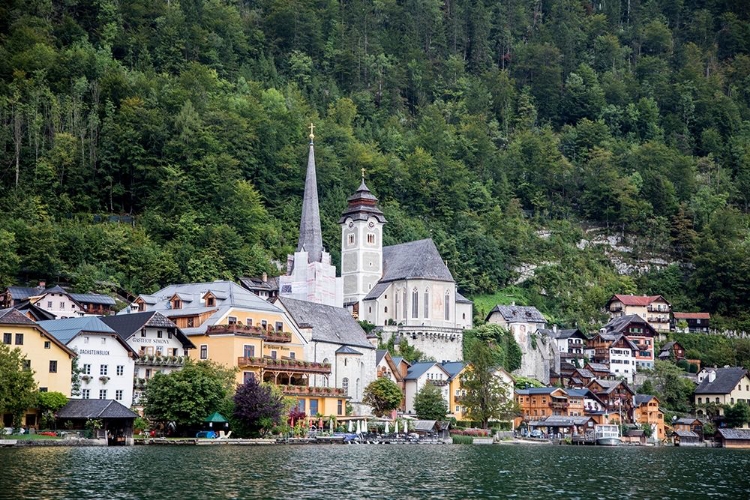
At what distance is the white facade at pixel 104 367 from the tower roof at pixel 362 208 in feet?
162

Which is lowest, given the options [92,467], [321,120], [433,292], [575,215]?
[92,467]

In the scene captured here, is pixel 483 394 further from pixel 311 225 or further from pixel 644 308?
pixel 644 308

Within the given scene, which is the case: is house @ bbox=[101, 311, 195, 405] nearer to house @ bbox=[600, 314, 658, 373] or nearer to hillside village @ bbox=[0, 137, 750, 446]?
hillside village @ bbox=[0, 137, 750, 446]

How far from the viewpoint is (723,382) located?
124875 mm

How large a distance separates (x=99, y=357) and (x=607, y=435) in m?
57.2

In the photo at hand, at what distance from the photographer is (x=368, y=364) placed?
99.0 m

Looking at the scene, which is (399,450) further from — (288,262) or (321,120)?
(321,120)

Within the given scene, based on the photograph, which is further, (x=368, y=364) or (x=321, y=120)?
(x=321, y=120)

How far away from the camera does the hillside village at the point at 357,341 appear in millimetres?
76562

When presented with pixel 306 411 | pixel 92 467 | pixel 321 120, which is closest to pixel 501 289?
pixel 321 120

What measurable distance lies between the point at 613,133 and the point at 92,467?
155045 mm

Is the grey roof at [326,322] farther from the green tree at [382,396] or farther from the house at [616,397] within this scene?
the house at [616,397]

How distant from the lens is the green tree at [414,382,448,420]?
98.2 m

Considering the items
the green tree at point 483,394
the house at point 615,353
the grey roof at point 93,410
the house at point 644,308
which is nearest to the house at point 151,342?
the grey roof at point 93,410
